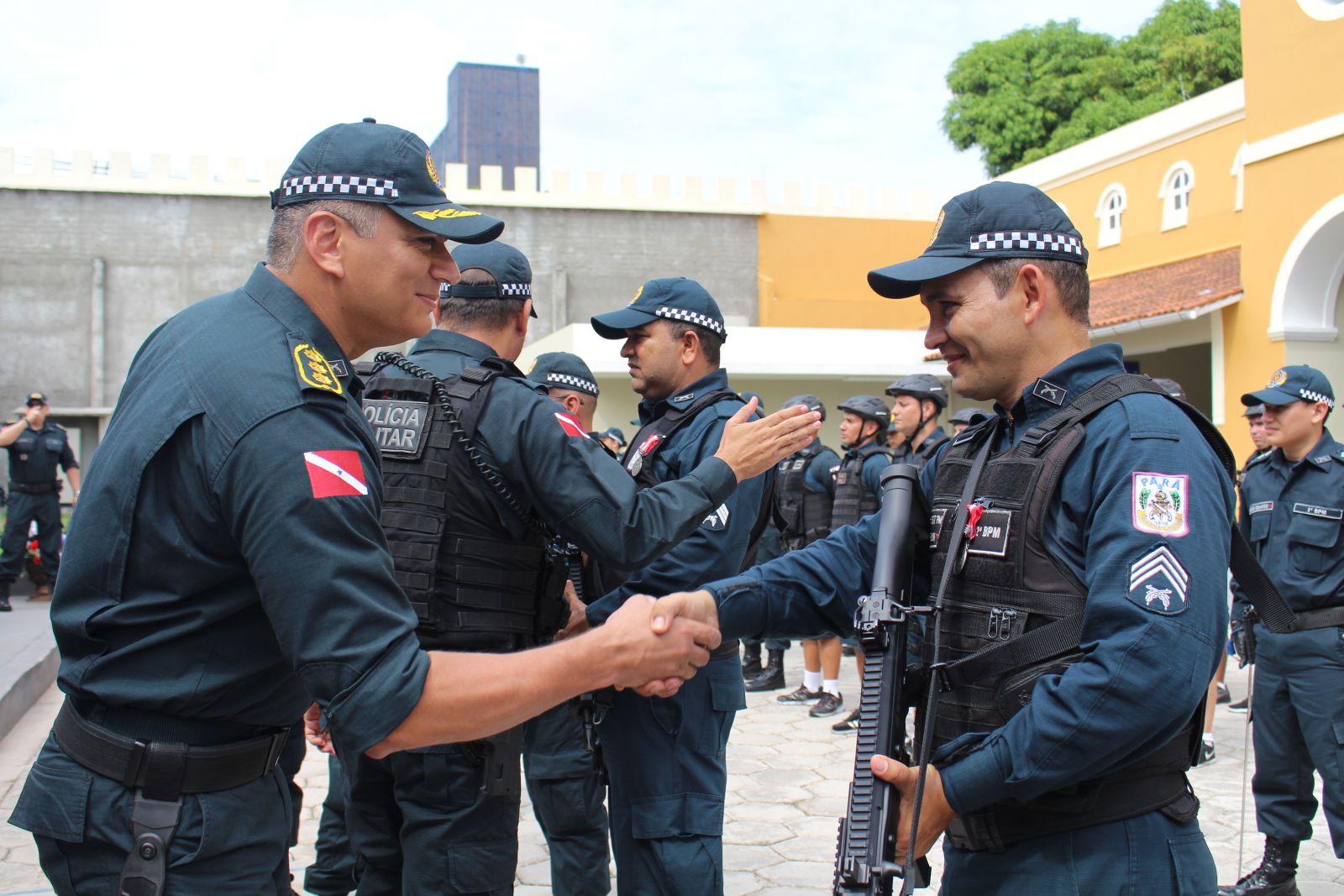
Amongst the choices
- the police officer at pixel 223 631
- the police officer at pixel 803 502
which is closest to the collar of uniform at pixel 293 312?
the police officer at pixel 223 631

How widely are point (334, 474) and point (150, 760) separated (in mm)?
602

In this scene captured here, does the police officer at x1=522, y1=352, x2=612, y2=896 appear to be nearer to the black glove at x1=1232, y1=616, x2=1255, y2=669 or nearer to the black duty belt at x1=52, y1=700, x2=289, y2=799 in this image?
the black duty belt at x1=52, y1=700, x2=289, y2=799

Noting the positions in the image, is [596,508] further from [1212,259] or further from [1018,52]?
[1018,52]

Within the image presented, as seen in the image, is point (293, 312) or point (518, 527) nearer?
point (293, 312)

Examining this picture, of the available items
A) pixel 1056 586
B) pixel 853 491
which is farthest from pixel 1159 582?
pixel 853 491

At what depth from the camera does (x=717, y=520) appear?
362 cm

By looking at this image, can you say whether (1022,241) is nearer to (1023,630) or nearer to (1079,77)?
(1023,630)

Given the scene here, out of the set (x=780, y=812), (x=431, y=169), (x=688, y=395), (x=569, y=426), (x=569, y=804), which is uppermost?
(x=431, y=169)

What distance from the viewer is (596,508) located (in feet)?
9.71

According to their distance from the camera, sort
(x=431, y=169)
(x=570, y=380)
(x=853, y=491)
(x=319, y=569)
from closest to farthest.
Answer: (x=319, y=569)
(x=431, y=169)
(x=570, y=380)
(x=853, y=491)

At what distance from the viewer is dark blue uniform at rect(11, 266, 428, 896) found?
1.78m

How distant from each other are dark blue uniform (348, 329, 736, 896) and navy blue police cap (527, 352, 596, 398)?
12.3 ft

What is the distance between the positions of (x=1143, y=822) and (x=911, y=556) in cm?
65

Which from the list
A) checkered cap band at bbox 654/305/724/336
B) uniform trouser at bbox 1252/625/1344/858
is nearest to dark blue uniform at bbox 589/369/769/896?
checkered cap band at bbox 654/305/724/336
